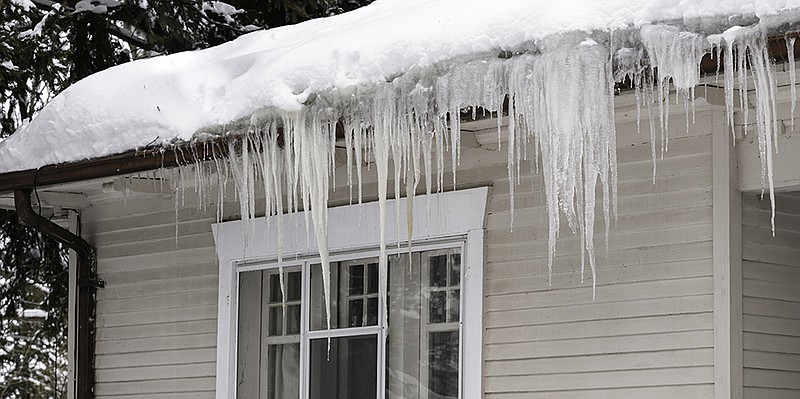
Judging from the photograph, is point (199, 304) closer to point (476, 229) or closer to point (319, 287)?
point (319, 287)

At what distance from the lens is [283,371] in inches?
331

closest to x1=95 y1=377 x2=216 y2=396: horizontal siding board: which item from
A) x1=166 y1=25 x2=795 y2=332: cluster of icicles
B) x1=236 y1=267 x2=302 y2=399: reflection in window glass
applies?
x1=236 y1=267 x2=302 y2=399: reflection in window glass

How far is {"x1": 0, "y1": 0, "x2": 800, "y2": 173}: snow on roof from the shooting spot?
5527mm

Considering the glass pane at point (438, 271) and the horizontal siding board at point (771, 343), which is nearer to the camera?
the horizontal siding board at point (771, 343)

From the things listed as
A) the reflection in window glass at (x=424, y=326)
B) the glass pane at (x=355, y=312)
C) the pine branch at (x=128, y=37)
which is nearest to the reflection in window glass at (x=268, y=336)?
the glass pane at (x=355, y=312)

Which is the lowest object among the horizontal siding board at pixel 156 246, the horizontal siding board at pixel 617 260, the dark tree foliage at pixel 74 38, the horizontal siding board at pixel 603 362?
the horizontal siding board at pixel 603 362

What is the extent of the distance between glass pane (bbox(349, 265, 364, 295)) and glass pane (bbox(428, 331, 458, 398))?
648 mm

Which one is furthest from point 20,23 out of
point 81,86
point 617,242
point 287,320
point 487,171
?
point 617,242

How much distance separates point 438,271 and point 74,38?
6.09m

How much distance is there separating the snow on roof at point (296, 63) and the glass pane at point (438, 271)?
1379 mm

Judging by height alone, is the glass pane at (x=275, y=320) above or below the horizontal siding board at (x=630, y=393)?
above

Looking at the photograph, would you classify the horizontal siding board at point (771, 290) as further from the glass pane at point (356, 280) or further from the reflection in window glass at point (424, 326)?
the glass pane at point (356, 280)

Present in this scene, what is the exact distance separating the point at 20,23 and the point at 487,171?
6.41 metres

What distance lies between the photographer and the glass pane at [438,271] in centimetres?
761
